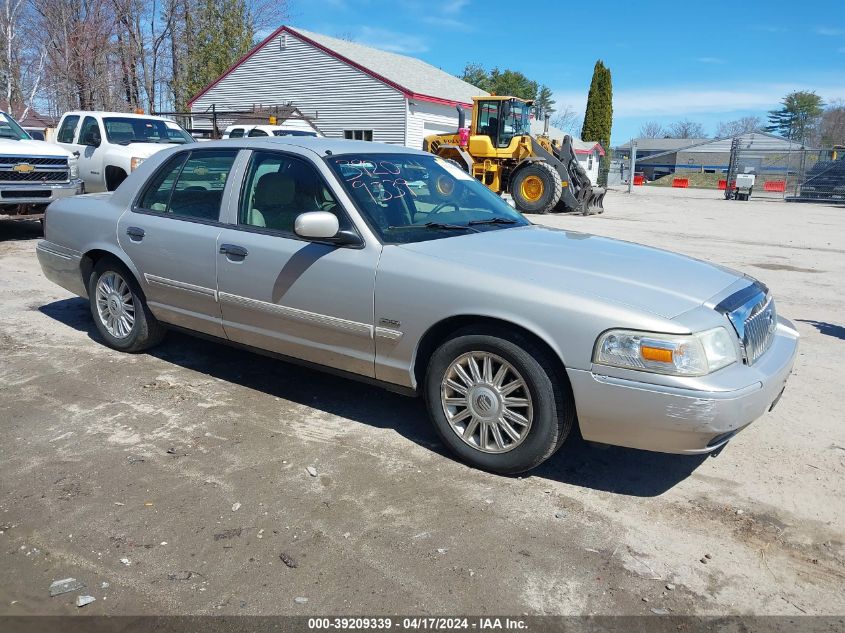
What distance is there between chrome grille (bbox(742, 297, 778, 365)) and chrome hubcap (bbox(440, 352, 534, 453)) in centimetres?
111

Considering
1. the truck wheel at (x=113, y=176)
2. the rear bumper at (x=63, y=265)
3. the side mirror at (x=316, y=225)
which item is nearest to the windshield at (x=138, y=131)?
the truck wheel at (x=113, y=176)

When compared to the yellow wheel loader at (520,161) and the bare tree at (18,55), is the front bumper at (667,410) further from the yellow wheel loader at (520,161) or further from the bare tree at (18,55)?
the bare tree at (18,55)

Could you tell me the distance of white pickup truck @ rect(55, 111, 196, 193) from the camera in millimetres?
12695

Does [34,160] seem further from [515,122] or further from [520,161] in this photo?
[515,122]

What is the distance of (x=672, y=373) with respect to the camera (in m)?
3.10

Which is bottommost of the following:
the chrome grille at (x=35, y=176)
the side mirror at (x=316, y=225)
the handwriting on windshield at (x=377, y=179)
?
the side mirror at (x=316, y=225)

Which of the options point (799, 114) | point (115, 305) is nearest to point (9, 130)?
point (115, 305)

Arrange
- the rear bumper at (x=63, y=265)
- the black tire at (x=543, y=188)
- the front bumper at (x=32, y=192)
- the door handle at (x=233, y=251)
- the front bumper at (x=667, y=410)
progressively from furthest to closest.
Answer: the black tire at (x=543, y=188)
the front bumper at (x=32, y=192)
the rear bumper at (x=63, y=265)
the door handle at (x=233, y=251)
the front bumper at (x=667, y=410)

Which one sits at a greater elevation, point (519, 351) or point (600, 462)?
point (519, 351)

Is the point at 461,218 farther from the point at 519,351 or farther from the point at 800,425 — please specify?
the point at 800,425

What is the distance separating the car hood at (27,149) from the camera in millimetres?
10125

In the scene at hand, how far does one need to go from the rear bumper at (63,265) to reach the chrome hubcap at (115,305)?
0.82 feet

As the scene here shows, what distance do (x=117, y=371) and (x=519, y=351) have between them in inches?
126

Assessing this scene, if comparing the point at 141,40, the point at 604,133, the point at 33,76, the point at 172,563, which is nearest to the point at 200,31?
the point at 141,40
